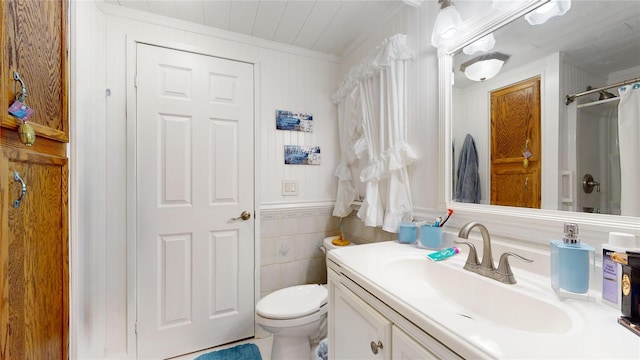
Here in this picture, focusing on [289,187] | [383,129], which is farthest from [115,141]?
[383,129]

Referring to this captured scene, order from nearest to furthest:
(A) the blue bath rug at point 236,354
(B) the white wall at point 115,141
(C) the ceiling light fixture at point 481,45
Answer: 1. (C) the ceiling light fixture at point 481,45
2. (B) the white wall at point 115,141
3. (A) the blue bath rug at point 236,354

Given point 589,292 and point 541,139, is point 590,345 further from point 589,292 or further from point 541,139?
point 541,139

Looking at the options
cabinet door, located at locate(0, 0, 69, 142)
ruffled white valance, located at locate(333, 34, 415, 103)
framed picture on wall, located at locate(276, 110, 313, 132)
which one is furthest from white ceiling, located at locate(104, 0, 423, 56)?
cabinet door, located at locate(0, 0, 69, 142)

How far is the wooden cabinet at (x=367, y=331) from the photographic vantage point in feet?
1.97

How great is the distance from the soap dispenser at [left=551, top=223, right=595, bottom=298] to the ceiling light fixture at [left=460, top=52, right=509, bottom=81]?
2.17 ft

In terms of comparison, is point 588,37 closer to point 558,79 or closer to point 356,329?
point 558,79

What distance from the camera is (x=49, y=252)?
2.91 ft

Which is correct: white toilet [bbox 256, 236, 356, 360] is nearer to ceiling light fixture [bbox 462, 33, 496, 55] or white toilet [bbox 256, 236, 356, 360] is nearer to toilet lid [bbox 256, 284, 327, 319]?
toilet lid [bbox 256, 284, 327, 319]

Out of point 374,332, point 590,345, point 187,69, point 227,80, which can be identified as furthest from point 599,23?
point 187,69

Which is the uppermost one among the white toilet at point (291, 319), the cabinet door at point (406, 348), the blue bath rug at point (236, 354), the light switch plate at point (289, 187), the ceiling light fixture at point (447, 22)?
the ceiling light fixture at point (447, 22)

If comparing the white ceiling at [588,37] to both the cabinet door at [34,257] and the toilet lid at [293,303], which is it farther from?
the cabinet door at [34,257]

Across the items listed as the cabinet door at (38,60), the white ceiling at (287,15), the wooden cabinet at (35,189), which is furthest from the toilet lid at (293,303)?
the white ceiling at (287,15)

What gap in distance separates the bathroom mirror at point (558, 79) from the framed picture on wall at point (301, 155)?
46.3 inches

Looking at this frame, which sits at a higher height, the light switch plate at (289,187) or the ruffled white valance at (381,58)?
the ruffled white valance at (381,58)
